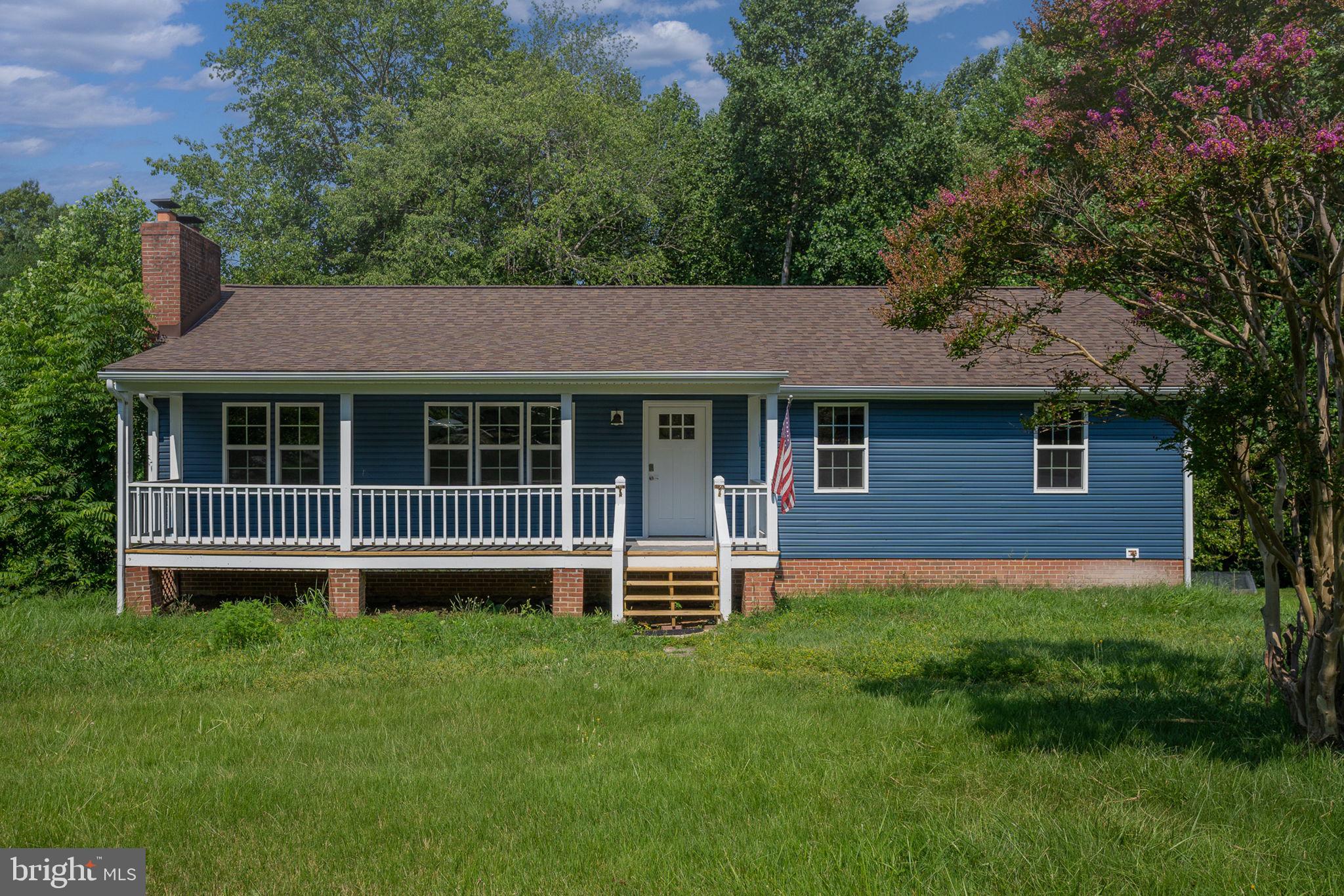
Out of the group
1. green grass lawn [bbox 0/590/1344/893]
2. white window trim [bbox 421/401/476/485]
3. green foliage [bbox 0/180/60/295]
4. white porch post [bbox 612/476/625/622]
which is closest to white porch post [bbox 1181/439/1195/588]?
green grass lawn [bbox 0/590/1344/893]

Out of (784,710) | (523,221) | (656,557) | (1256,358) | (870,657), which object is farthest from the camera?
(523,221)

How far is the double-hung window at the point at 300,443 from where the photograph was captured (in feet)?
48.7

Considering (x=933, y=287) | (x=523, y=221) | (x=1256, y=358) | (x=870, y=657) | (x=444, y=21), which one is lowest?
(x=870, y=657)

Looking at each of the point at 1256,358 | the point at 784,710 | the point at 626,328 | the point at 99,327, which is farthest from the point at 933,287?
the point at 99,327

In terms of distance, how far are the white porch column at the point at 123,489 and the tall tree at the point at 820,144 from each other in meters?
17.4

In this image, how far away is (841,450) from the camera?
15.0 meters

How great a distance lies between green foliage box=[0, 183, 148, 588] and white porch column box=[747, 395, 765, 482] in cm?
909

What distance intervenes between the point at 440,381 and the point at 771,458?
14.8ft

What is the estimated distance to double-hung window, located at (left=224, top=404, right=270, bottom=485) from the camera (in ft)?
48.4

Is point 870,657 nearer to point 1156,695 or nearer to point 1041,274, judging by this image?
point 1156,695

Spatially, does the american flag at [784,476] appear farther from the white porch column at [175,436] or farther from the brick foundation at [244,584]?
the white porch column at [175,436]

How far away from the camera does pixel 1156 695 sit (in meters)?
8.12

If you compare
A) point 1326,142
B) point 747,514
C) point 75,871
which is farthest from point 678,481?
point 75,871

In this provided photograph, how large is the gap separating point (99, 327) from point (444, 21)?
1159 inches
